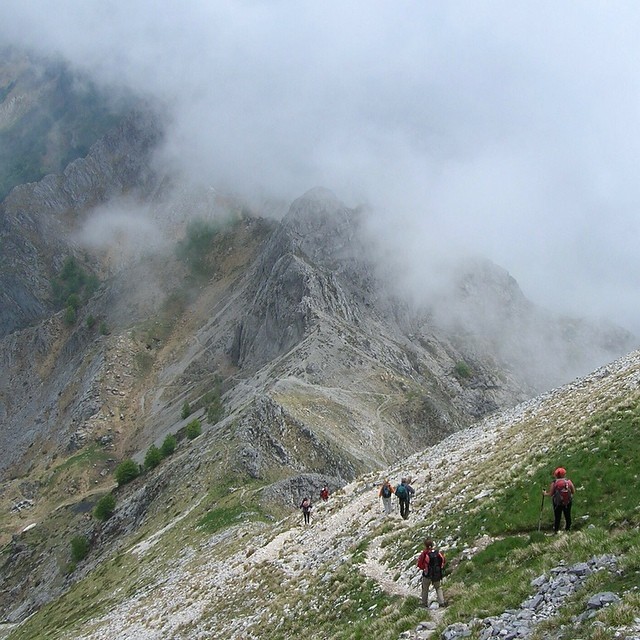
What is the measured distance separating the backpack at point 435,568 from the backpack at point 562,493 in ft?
16.1

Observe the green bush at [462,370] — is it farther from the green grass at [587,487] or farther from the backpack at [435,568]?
the backpack at [435,568]

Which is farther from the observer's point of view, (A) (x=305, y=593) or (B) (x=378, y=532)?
(B) (x=378, y=532)

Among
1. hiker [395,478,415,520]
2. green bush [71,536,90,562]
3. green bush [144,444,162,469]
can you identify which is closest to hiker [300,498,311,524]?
hiker [395,478,415,520]

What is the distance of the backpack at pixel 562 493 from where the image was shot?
2081cm

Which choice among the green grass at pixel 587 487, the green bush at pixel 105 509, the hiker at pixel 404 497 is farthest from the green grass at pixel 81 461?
the green grass at pixel 587 487

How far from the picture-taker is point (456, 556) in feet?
78.1

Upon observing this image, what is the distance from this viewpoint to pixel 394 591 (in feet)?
80.9

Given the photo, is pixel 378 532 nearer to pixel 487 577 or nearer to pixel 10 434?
pixel 487 577

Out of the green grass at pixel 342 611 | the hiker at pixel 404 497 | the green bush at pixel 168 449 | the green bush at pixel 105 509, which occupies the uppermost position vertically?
the green bush at pixel 168 449

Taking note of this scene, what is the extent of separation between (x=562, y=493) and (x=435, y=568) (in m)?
5.44

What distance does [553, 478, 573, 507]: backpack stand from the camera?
68.3 ft

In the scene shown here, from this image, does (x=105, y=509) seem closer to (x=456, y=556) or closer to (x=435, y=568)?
(x=456, y=556)

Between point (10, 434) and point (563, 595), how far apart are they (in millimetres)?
214788

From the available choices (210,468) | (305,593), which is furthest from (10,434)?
(305,593)
